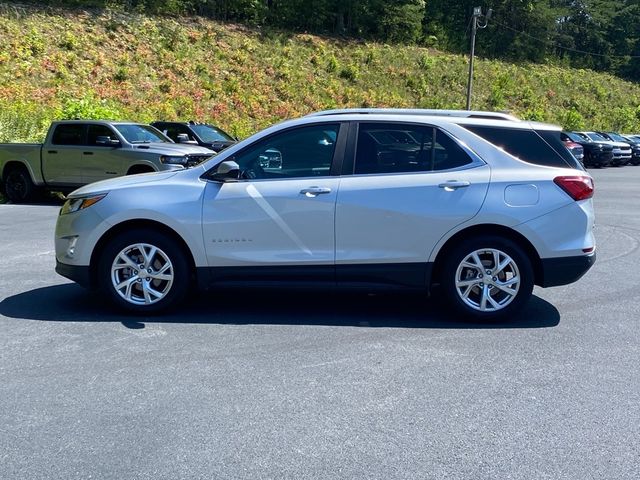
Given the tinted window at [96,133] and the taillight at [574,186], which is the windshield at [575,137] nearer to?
the tinted window at [96,133]

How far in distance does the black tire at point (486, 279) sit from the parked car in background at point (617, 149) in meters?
29.7

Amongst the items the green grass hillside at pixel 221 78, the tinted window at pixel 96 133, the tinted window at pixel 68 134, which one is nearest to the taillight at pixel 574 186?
the tinted window at pixel 96 133

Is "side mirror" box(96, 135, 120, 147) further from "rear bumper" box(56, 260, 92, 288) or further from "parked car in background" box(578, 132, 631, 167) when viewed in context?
"parked car in background" box(578, 132, 631, 167)

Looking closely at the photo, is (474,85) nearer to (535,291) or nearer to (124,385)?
(535,291)

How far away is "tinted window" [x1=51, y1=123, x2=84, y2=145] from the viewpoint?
15.0m

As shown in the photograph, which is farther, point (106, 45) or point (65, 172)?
point (106, 45)

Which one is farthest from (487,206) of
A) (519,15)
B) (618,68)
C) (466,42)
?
(618,68)

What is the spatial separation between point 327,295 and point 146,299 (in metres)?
1.87

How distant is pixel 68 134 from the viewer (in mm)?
15062

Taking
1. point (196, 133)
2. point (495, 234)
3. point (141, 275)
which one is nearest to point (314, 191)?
point (495, 234)

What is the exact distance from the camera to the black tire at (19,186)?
15.3m

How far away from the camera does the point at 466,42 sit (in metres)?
63.2

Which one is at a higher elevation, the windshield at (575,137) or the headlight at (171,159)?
the windshield at (575,137)

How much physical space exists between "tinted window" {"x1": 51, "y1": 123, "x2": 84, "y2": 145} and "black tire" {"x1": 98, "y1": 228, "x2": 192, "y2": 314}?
9.74 m
